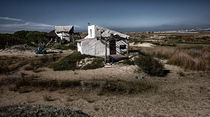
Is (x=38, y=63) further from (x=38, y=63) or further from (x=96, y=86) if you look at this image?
(x=96, y=86)

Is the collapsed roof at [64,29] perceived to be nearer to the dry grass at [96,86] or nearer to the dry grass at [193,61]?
the dry grass at [193,61]

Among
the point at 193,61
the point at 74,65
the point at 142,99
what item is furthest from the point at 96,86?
the point at 193,61

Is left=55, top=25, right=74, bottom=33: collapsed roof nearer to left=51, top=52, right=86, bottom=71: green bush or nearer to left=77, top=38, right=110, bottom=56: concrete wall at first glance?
left=77, top=38, right=110, bottom=56: concrete wall

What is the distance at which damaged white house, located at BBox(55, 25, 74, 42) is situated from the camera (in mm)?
42906

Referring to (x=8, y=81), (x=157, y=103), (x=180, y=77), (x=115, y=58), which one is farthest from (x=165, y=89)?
(x=8, y=81)

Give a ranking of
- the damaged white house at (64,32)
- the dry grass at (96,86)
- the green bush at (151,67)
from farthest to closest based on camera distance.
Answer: the damaged white house at (64,32) < the green bush at (151,67) < the dry grass at (96,86)

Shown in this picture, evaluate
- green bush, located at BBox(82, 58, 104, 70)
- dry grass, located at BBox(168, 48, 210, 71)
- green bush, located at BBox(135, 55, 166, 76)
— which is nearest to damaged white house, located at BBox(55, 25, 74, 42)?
green bush, located at BBox(82, 58, 104, 70)

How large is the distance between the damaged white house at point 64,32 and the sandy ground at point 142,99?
107 feet

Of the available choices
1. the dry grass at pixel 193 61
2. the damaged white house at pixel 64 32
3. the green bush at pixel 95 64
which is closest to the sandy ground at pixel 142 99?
the dry grass at pixel 193 61

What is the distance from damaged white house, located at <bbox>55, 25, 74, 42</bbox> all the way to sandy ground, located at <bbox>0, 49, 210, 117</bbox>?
32.5 meters

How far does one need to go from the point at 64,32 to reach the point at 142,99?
38.4 metres

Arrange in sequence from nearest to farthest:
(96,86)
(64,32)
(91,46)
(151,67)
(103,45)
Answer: (96,86)
(151,67)
(91,46)
(103,45)
(64,32)

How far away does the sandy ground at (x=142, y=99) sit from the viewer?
265 inches

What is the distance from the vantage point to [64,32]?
141ft
